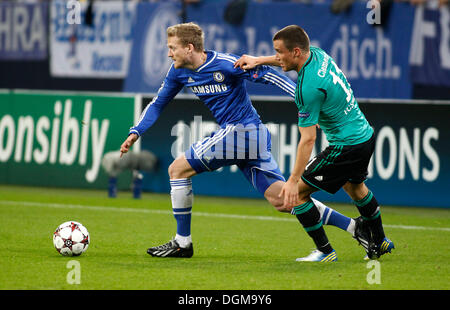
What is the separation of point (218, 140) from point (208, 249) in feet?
3.93

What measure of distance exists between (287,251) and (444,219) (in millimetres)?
3442

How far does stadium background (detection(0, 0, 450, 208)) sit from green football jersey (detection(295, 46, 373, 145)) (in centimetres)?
490

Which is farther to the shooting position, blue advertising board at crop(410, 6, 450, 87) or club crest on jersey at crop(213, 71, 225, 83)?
blue advertising board at crop(410, 6, 450, 87)

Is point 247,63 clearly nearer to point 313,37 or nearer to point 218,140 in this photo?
point 218,140

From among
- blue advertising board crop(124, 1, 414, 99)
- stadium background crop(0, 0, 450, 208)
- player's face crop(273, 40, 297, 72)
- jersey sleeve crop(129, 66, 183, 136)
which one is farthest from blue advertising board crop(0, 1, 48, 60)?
player's face crop(273, 40, 297, 72)

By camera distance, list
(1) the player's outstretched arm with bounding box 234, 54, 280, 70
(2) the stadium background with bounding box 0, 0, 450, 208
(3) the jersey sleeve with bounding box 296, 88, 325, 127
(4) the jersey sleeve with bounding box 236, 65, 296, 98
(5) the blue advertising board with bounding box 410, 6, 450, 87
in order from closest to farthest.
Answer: (3) the jersey sleeve with bounding box 296, 88, 325, 127
(1) the player's outstretched arm with bounding box 234, 54, 280, 70
(4) the jersey sleeve with bounding box 236, 65, 296, 98
(2) the stadium background with bounding box 0, 0, 450, 208
(5) the blue advertising board with bounding box 410, 6, 450, 87

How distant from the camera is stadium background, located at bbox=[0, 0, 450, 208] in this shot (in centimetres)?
1125

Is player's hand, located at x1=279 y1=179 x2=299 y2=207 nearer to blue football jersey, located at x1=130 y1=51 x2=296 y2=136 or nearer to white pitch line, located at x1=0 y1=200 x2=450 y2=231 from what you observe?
blue football jersey, located at x1=130 y1=51 x2=296 y2=136

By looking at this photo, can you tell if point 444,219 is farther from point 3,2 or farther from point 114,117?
point 3,2

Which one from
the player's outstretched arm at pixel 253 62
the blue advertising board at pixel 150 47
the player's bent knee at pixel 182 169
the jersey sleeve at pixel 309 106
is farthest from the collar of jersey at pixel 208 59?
the blue advertising board at pixel 150 47

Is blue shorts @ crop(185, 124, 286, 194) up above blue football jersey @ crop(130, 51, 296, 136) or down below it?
below

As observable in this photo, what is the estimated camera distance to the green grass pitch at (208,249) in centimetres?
574

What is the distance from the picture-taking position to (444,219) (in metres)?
10.2
